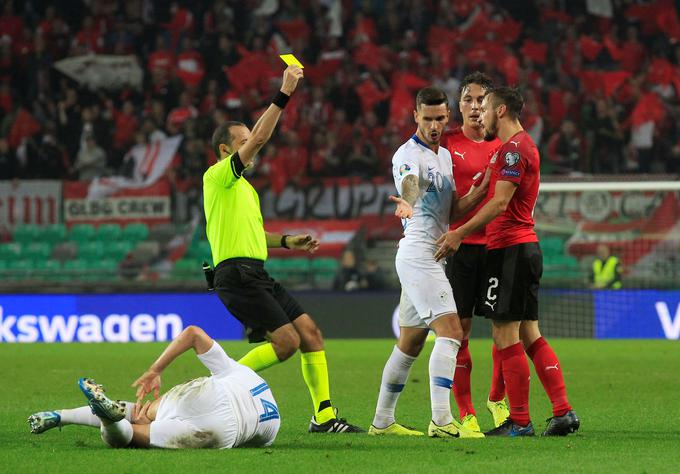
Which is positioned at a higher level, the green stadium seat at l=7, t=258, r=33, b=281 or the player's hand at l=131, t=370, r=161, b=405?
the player's hand at l=131, t=370, r=161, b=405

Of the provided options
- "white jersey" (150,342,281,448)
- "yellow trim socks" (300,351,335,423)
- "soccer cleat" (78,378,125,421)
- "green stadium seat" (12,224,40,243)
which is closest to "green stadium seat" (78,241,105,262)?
"green stadium seat" (12,224,40,243)

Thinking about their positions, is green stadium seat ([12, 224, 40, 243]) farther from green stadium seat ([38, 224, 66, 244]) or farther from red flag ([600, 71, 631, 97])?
red flag ([600, 71, 631, 97])

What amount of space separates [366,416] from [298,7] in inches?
629

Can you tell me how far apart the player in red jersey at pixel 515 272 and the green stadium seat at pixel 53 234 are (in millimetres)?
12489

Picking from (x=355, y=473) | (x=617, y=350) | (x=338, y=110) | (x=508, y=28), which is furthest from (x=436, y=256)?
(x=508, y=28)

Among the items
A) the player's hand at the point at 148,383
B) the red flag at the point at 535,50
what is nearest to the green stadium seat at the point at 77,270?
the red flag at the point at 535,50

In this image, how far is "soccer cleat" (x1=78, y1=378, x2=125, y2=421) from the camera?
5820 millimetres

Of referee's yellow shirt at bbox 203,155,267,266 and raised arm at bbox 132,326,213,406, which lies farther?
referee's yellow shirt at bbox 203,155,267,266

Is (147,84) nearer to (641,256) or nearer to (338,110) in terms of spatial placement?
(338,110)

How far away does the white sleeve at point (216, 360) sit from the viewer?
6504 mm

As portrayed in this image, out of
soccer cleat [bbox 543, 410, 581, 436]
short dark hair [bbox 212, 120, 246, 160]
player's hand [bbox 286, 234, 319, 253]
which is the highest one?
short dark hair [bbox 212, 120, 246, 160]

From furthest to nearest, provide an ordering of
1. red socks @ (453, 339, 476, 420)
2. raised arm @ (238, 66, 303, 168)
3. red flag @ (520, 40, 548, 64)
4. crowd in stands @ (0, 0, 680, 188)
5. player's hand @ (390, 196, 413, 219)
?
red flag @ (520, 40, 548, 64) < crowd in stands @ (0, 0, 680, 188) < red socks @ (453, 339, 476, 420) < raised arm @ (238, 66, 303, 168) < player's hand @ (390, 196, 413, 219)

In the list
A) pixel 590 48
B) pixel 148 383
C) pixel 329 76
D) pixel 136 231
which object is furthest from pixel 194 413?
pixel 590 48

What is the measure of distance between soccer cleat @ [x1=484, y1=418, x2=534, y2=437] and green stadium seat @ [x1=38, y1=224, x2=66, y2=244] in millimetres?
12554
